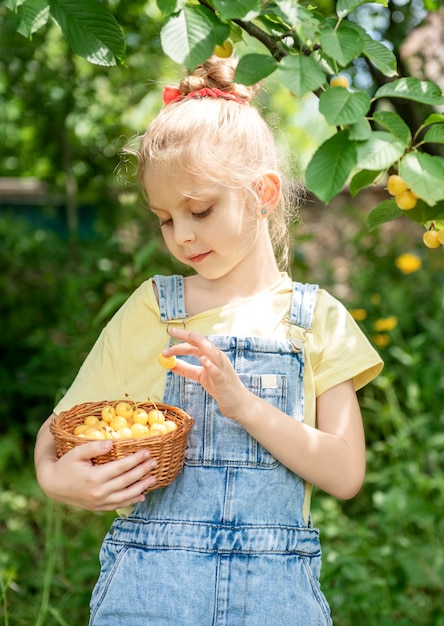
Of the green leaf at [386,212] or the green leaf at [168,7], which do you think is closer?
the green leaf at [168,7]

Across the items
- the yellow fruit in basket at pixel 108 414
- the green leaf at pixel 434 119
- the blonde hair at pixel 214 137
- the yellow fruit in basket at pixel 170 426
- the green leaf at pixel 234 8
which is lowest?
the yellow fruit in basket at pixel 108 414

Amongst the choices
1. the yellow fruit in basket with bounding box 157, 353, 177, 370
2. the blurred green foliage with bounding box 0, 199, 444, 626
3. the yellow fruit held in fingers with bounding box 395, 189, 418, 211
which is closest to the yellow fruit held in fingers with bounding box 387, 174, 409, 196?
the yellow fruit held in fingers with bounding box 395, 189, 418, 211

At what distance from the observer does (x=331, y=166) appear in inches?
41.9

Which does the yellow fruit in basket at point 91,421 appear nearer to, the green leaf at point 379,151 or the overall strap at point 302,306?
the overall strap at point 302,306

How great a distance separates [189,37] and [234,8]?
72mm

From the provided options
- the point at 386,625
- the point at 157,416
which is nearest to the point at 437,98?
the point at 157,416

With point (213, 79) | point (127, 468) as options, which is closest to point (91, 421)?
point (127, 468)

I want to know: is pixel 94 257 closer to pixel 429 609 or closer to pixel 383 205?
pixel 429 609

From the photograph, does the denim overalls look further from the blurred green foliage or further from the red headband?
the blurred green foliage

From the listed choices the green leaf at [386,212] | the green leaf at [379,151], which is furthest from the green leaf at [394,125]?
the green leaf at [386,212]

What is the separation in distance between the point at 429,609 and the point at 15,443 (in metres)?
1.95

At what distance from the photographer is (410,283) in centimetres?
382

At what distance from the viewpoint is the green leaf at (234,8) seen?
41.9 inches

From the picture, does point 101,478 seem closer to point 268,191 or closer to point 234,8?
Result: point 268,191
